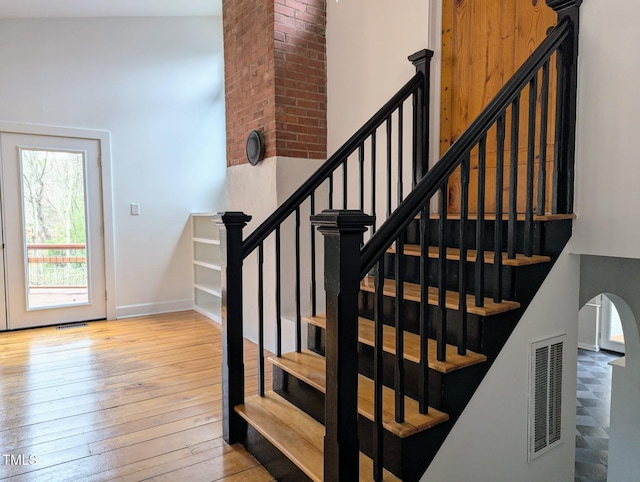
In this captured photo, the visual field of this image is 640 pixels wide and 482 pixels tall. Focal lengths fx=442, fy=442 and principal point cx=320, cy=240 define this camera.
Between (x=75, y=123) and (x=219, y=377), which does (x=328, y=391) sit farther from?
(x=75, y=123)

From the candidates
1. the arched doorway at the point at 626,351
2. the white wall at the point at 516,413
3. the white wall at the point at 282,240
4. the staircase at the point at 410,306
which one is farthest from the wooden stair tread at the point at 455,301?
the white wall at the point at 282,240

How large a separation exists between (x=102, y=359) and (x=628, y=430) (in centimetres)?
372

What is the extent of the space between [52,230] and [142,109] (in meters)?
1.58

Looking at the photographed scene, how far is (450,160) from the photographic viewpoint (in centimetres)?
164

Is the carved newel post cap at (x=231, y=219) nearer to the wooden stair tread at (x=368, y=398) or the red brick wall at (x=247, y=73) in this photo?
the wooden stair tread at (x=368, y=398)

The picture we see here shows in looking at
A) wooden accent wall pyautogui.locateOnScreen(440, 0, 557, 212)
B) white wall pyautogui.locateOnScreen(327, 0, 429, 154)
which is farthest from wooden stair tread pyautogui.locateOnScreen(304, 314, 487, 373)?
white wall pyautogui.locateOnScreen(327, 0, 429, 154)

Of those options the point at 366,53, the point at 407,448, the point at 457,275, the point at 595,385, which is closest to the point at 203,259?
the point at 366,53

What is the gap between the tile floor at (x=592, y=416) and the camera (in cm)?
342

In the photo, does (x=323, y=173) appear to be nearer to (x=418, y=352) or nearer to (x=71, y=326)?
(x=418, y=352)

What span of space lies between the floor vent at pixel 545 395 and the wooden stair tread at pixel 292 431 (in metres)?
0.81

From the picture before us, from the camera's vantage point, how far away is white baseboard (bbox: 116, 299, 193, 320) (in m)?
4.84

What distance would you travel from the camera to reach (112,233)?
4.73 metres

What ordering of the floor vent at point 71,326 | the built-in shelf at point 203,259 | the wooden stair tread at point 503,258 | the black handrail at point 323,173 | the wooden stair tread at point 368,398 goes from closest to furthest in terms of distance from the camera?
the wooden stair tread at point 368,398
the wooden stair tread at point 503,258
the black handrail at point 323,173
the floor vent at point 71,326
the built-in shelf at point 203,259

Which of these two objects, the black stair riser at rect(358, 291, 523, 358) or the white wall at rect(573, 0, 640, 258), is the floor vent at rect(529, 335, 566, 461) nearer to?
the black stair riser at rect(358, 291, 523, 358)
